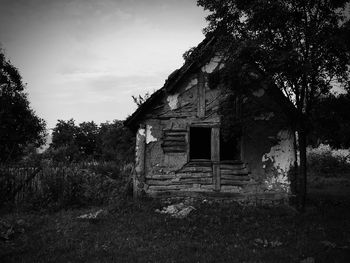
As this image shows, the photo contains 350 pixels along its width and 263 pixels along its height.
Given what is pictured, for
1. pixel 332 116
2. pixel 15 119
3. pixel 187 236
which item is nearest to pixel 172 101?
pixel 332 116

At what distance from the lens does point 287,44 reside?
868cm

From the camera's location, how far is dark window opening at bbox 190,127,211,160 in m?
16.2

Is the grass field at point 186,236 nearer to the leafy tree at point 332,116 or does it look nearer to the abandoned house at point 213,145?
the abandoned house at point 213,145

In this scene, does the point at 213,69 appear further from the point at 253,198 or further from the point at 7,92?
the point at 7,92

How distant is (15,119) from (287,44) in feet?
85.8

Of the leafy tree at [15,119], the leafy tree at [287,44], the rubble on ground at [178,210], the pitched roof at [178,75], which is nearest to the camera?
the leafy tree at [287,44]

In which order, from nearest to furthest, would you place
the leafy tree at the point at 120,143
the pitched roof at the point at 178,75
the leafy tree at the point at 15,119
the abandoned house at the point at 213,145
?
the pitched roof at the point at 178,75, the abandoned house at the point at 213,145, the leafy tree at the point at 120,143, the leafy tree at the point at 15,119

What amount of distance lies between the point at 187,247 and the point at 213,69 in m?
6.31

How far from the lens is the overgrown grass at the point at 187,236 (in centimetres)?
593

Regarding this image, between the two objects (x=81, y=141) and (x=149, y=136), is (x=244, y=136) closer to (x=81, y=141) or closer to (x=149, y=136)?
(x=149, y=136)

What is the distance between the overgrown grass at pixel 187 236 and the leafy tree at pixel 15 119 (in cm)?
2029

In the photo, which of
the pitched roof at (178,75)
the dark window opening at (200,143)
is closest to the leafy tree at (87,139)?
the dark window opening at (200,143)

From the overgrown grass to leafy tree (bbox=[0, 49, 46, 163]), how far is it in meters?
20.3

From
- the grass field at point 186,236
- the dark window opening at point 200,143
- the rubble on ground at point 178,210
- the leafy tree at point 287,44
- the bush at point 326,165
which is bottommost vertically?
the grass field at point 186,236
